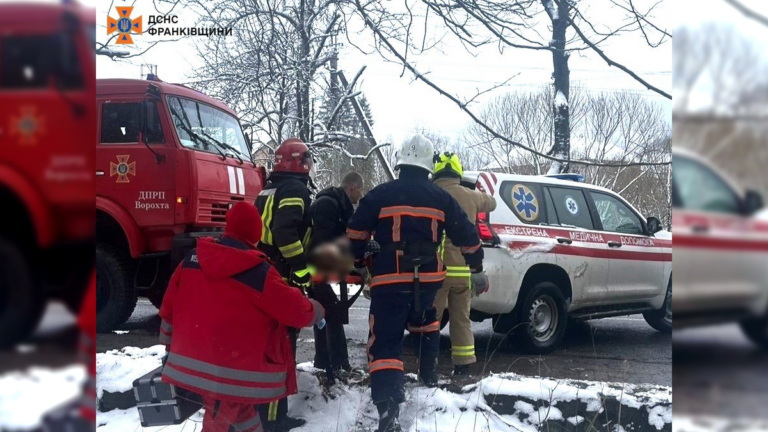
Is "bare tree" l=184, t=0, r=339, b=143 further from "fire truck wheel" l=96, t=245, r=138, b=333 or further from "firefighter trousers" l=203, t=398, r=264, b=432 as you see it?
"fire truck wheel" l=96, t=245, r=138, b=333

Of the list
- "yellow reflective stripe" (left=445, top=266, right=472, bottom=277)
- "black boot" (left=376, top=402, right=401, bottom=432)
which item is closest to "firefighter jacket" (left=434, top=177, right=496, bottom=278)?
"yellow reflective stripe" (left=445, top=266, right=472, bottom=277)

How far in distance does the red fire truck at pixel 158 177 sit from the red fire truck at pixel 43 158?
9.55 feet

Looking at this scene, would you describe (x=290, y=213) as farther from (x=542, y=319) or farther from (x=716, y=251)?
(x=716, y=251)

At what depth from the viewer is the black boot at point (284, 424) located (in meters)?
3.68

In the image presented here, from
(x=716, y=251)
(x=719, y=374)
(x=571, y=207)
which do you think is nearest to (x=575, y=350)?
(x=571, y=207)

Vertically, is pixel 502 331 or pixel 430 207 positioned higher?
pixel 430 207

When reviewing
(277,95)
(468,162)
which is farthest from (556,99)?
(277,95)

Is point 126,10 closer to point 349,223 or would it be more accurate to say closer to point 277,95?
point 277,95

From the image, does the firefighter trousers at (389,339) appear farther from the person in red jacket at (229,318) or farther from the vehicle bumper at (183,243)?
the vehicle bumper at (183,243)

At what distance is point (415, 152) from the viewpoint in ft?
12.4

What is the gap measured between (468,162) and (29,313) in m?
3.11

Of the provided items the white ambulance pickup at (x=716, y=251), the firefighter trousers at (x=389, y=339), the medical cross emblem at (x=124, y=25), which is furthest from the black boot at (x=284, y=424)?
the white ambulance pickup at (x=716, y=251)

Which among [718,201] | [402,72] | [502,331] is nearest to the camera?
[718,201]

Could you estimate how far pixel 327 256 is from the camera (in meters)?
3.77
